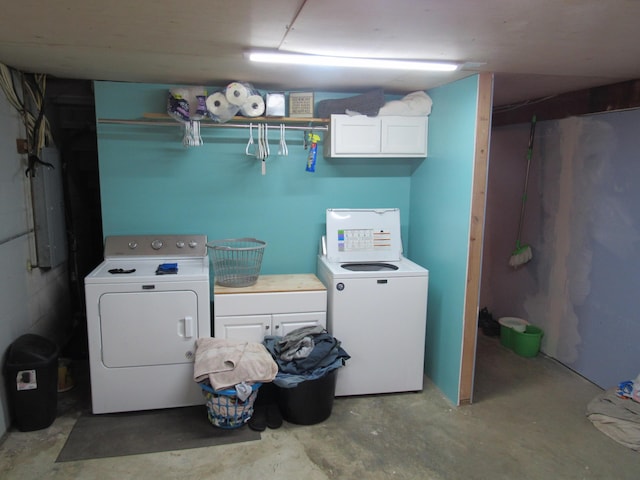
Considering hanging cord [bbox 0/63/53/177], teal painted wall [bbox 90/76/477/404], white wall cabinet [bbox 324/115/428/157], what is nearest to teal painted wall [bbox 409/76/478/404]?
teal painted wall [bbox 90/76/477/404]

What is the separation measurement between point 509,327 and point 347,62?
277 cm

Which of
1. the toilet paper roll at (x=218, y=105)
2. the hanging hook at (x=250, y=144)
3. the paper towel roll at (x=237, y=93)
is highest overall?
the paper towel roll at (x=237, y=93)

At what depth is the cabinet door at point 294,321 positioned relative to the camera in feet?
10.1

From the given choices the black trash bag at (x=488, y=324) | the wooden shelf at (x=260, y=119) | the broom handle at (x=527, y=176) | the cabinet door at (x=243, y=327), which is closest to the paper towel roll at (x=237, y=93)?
the wooden shelf at (x=260, y=119)

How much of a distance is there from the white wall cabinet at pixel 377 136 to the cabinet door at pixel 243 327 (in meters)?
1.31

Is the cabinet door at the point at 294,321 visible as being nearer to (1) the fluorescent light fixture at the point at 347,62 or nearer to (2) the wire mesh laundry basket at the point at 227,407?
(2) the wire mesh laundry basket at the point at 227,407

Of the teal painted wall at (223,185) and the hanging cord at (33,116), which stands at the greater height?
the hanging cord at (33,116)

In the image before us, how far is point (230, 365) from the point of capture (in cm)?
267

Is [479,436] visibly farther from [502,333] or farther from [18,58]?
[18,58]

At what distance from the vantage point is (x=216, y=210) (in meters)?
3.44

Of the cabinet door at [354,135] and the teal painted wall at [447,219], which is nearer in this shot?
the teal painted wall at [447,219]

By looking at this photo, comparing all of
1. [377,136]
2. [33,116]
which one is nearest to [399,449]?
[377,136]

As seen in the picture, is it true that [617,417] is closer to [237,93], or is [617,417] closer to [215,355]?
[215,355]

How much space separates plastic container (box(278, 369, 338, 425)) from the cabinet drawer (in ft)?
1.62
